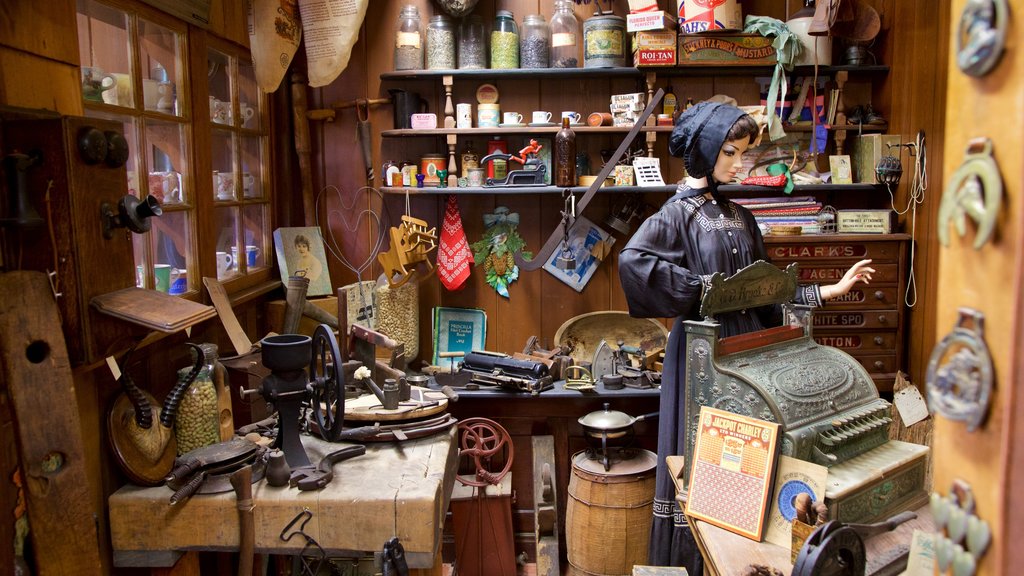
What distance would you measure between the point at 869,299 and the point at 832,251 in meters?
0.28

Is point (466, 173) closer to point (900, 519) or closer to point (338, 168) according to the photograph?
point (338, 168)

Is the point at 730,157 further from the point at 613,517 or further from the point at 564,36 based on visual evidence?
the point at 613,517

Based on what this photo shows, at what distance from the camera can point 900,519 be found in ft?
5.84

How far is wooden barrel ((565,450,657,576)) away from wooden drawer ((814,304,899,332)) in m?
1.06

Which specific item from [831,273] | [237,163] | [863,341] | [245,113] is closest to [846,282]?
[831,273]

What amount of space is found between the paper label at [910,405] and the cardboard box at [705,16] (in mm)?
1803

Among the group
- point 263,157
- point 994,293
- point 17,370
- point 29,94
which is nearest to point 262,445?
point 17,370

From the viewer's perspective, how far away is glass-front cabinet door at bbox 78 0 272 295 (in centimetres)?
250

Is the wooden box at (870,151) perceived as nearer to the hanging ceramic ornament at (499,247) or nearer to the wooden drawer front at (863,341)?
the wooden drawer front at (863,341)

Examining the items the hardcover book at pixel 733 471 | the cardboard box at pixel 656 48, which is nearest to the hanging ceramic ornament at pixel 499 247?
the cardboard box at pixel 656 48

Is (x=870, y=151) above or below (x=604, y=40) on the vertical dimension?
below

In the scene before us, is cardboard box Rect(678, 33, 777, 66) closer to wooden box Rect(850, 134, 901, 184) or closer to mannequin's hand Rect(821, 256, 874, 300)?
wooden box Rect(850, 134, 901, 184)

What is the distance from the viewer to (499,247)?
4.04 meters

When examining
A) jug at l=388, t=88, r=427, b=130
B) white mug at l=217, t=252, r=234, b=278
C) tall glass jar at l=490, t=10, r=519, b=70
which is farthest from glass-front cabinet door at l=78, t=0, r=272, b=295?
tall glass jar at l=490, t=10, r=519, b=70
